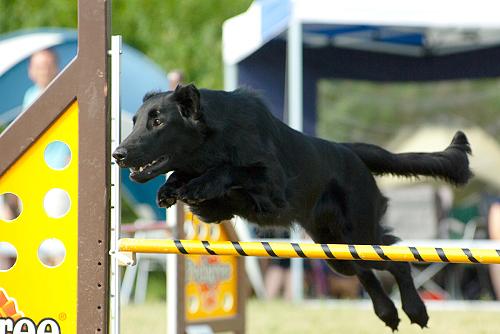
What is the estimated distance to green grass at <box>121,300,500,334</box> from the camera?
6641mm

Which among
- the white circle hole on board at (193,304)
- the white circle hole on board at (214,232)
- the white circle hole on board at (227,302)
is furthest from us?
the white circle hole on board at (227,302)

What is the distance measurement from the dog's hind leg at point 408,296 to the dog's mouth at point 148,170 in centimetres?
129

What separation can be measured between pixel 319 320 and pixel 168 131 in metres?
4.11

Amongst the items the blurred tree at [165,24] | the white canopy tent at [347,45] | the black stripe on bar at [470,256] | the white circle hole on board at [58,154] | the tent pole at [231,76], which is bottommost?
the black stripe on bar at [470,256]

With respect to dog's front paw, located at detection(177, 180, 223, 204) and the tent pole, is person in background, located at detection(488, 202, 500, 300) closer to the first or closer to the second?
the tent pole

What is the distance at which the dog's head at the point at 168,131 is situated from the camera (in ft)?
11.3

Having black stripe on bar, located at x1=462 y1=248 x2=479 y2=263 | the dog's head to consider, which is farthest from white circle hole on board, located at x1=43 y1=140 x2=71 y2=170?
black stripe on bar, located at x1=462 y1=248 x2=479 y2=263

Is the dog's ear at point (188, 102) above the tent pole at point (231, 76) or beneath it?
beneath

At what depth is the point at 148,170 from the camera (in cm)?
344

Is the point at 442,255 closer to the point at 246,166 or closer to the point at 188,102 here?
the point at 246,166

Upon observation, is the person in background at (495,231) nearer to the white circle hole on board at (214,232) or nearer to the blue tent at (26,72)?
the blue tent at (26,72)

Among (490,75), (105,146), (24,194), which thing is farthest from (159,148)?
(490,75)

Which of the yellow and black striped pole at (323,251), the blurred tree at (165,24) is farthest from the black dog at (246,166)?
the blurred tree at (165,24)

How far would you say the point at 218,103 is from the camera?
364cm
